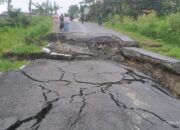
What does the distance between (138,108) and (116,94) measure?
754 millimetres

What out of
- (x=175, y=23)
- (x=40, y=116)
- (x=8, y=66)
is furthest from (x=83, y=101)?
(x=175, y=23)

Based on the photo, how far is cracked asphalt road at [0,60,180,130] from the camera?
4.46m

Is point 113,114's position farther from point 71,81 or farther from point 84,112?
point 71,81

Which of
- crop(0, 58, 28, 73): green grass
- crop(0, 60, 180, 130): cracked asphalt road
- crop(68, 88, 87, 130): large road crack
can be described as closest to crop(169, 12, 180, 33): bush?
crop(0, 60, 180, 130): cracked asphalt road

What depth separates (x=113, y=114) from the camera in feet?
15.8

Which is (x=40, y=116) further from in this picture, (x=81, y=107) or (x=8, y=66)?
(x=8, y=66)

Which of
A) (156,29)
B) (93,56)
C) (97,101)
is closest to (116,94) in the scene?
(97,101)

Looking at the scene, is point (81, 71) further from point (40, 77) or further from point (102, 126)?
point (102, 126)

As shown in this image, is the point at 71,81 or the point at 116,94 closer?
the point at 116,94

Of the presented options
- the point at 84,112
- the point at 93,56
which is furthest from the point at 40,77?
the point at 93,56

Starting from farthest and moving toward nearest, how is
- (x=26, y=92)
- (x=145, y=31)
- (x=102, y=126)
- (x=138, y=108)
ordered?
(x=145, y=31) < (x=26, y=92) < (x=138, y=108) < (x=102, y=126)

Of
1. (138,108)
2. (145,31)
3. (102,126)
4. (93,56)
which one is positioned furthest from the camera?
(145,31)

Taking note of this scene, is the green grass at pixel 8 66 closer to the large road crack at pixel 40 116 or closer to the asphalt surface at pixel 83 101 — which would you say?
the asphalt surface at pixel 83 101

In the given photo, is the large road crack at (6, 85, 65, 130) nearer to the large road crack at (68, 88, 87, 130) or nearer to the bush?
the large road crack at (68, 88, 87, 130)
